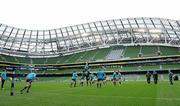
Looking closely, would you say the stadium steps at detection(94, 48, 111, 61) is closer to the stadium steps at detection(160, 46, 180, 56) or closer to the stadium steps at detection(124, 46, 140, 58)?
the stadium steps at detection(124, 46, 140, 58)

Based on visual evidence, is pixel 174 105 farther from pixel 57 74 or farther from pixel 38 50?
pixel 38 50

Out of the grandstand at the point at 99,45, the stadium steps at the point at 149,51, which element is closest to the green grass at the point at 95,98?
the grandstand at the point at 99,45

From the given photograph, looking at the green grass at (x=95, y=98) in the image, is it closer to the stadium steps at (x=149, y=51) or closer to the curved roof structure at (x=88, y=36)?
the stadium steps at (x=149, y=51)

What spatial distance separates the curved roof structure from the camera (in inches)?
2680

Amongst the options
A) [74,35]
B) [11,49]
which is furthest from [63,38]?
[11,49]

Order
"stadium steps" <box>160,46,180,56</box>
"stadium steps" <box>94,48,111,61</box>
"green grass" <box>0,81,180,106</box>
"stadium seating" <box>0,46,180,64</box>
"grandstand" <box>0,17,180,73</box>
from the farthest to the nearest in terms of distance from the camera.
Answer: "stadium steps" <box>94,48,111,61</box>
"stadium seating" <box>0,46,180,64</box>
"grandstand" <box>0,17,180,73</box>
"stadium steps" <box>160,46,180,56</box>
"green grass" <box>0,81,180,106</box>

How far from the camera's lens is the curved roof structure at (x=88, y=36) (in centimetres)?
6806

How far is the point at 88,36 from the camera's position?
250 ft

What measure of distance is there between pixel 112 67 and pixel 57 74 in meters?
17.2

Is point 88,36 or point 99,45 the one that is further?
point 99,45

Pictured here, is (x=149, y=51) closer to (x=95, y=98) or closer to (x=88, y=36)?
(x=88, y=36)

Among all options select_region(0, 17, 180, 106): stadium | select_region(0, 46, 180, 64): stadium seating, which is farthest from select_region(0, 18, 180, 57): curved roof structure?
select_region(0, 46, 180, 64): stadium seating

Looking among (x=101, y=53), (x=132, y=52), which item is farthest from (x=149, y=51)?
(x=101, y=53)

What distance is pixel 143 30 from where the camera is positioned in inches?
2739
